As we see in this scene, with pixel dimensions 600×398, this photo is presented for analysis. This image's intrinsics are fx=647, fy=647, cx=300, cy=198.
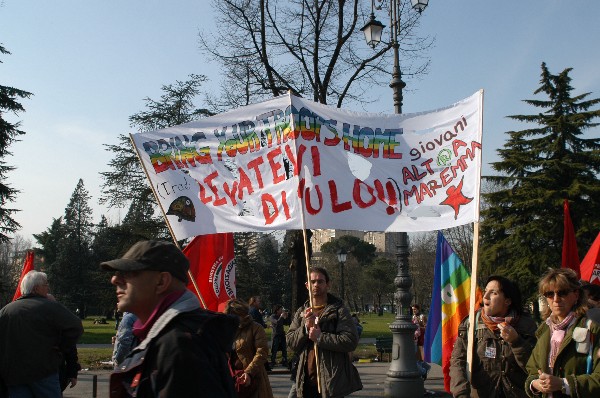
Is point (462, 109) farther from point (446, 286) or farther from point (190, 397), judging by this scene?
point (190, 397)

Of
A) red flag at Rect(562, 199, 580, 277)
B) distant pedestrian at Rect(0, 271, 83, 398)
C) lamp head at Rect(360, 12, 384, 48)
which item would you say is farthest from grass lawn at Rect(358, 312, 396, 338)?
distant pedestrian at Rect(0, 271, 83, 398)

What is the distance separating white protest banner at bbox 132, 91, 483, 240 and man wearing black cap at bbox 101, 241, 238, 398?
349cm

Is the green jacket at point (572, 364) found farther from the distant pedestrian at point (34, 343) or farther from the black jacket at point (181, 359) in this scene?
the distant pedestrian at point (34, 343)

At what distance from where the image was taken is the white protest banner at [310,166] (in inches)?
245

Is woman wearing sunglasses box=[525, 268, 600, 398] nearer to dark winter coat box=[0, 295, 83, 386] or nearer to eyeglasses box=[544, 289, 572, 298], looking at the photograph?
eyeglasses box=[544, 289, 572, 298]

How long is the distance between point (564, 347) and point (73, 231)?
276 feet

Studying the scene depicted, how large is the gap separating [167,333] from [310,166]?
4.15m

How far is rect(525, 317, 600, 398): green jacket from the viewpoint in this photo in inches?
152

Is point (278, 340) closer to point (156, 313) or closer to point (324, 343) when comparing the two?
point (324, 343)

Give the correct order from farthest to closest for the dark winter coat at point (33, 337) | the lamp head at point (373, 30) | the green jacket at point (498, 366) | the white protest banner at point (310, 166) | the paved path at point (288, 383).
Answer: the lamp head at point (373, 30) < the paved path at point (288, 383) < the white protest banner at point (310, 166) < the dark winter coat at point (33, 337) < the green jacket at point (498, 366)

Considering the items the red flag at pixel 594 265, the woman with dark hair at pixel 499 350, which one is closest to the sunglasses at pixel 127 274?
the woman with dark hair at pixel 499 350

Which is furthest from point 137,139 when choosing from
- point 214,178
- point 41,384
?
point 41,384

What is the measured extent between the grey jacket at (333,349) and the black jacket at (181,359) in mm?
3316

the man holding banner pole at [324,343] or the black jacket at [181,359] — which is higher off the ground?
the black jacket at [181,359]
